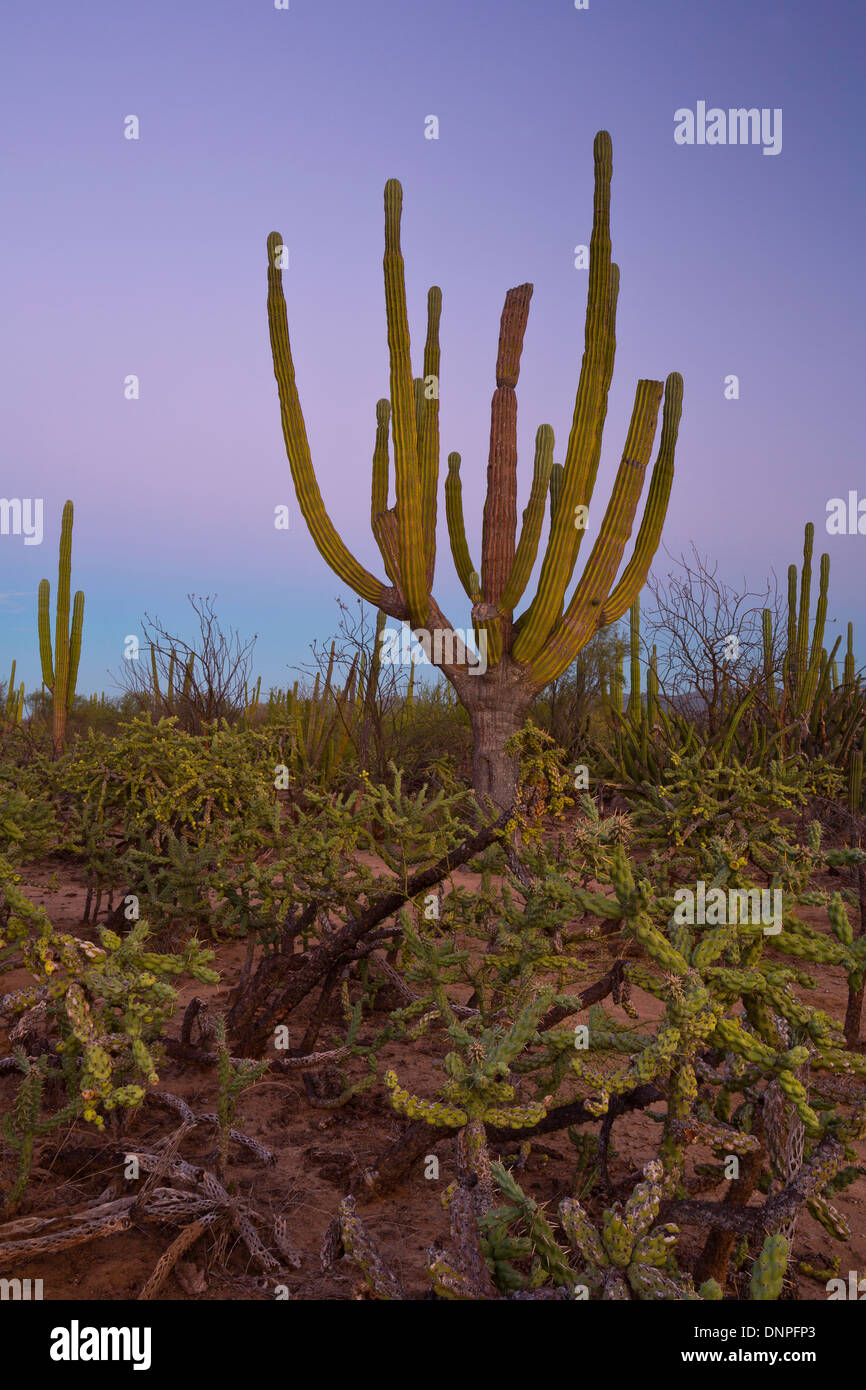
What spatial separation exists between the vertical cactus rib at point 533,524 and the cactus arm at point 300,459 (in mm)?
1055

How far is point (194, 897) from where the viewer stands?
12.0ft

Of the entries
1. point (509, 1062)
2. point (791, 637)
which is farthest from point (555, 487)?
point (509, 1062)

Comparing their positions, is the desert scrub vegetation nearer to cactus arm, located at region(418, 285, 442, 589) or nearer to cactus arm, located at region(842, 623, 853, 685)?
cactus arm, located at region(418, 285, 442, 589)

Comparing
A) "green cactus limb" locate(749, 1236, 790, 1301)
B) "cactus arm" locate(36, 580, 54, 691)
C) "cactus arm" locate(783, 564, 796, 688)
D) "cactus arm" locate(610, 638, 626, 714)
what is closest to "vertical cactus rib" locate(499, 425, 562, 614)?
"cactus arm" locate(783, 564, 796, 688)

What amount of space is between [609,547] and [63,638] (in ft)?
24.6

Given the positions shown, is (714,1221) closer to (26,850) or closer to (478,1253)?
(478,1253)

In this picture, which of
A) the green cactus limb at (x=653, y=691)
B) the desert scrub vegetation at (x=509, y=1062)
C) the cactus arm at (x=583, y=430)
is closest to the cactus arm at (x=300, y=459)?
the cactus arm at (x=583, y=430)

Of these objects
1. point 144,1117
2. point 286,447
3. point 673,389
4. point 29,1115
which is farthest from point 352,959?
point 673,389

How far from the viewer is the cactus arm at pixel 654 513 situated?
24.2 ft

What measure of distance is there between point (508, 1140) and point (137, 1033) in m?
1.03

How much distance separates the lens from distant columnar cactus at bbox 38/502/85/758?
1090cm

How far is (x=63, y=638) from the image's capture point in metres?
11.0

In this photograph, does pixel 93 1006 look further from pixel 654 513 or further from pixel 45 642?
pixel 45 642

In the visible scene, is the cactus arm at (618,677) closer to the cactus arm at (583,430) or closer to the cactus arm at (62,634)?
the cactus arm at (583,430)
